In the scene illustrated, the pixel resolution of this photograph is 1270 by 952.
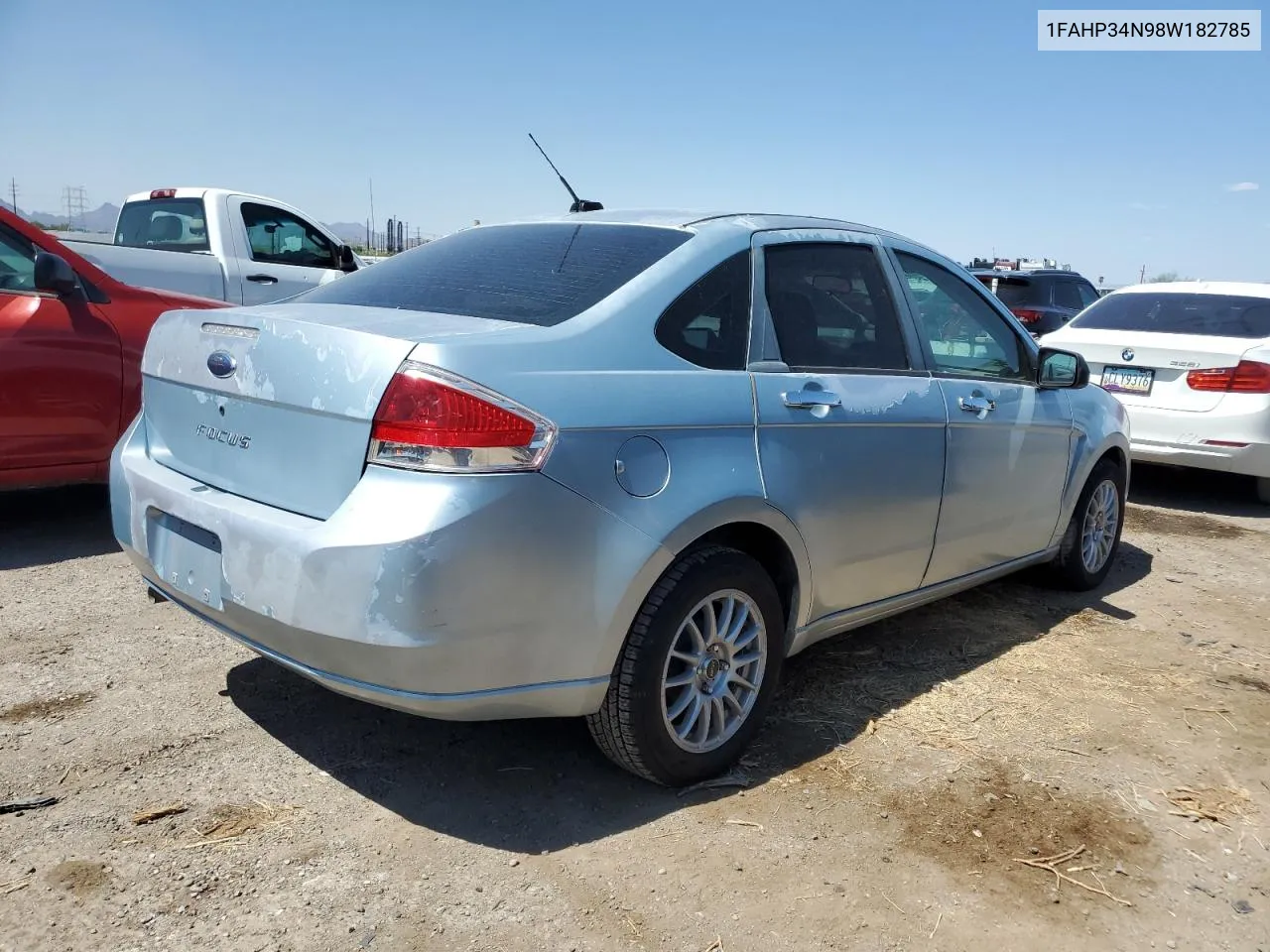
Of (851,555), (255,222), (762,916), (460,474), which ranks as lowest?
(762,916)

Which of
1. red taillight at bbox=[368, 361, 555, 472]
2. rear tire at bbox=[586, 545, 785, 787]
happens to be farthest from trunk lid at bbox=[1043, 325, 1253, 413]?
red taillight at bbox=[368, 361, 555, 472]

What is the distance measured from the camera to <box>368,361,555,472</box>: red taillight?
2.42 meters

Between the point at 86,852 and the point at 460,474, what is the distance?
135 cm

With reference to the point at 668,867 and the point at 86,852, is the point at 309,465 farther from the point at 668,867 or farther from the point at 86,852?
the point at 668,867

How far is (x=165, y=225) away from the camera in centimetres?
895

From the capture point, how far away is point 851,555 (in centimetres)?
343

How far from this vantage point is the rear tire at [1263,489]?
7527 millimetres

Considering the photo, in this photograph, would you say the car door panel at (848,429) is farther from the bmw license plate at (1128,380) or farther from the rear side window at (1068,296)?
the rear side window at (1068,296)

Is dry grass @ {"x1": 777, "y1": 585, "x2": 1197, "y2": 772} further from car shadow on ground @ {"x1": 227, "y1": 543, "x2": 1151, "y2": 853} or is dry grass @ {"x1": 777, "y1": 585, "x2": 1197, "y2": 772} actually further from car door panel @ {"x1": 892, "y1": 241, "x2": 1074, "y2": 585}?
car door panel @ {"x1": 892, "y1": 241, "x2": 1074, "y2": 585}

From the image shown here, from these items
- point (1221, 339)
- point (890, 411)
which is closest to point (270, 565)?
point (890, 411)

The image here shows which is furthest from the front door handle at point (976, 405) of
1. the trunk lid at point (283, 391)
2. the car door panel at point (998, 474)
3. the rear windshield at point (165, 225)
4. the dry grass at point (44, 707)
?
the rear windshield at point (165, 225)

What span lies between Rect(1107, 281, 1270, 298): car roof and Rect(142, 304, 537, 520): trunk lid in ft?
23.3

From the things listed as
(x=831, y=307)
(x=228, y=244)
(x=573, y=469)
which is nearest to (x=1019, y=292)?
(x=228, y=244)

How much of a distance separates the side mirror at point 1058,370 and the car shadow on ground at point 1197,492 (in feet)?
11.9
